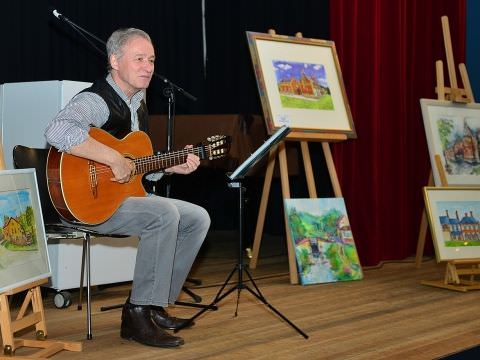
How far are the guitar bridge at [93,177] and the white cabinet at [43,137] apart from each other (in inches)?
34.9

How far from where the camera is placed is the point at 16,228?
2549 millimetres

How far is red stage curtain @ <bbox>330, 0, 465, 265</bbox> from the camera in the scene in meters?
4.66

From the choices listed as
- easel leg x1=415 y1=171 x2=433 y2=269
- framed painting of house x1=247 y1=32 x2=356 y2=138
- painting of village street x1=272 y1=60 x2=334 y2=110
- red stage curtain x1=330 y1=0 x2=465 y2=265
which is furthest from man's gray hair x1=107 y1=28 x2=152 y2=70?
easel leg x1=415 y1=171 x2=433 y2=269

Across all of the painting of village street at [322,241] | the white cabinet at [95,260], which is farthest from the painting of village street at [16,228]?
the painting of village street at [322,241]

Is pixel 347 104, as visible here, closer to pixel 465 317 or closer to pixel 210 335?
pixel 465 317

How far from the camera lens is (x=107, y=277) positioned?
3760 mm

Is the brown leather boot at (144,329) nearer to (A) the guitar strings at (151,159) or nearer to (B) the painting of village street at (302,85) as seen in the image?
(A) the guitar strings at (151,159)

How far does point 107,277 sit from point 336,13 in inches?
84.7

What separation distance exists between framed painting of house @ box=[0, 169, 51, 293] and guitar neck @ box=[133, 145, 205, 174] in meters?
0.40

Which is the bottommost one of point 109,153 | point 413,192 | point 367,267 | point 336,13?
point 367,267

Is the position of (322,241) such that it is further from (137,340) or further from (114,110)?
(114,110)

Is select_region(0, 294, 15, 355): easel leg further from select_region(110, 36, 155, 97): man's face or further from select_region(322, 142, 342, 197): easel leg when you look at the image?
select_region(322, 142, 342, 197): easel leg

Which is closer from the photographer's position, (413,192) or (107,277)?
(107,277)

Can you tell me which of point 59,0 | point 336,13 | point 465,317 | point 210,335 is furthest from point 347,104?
point 59,0
